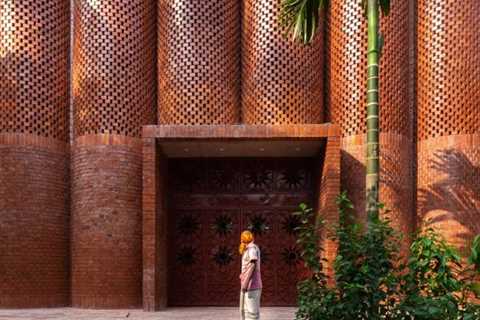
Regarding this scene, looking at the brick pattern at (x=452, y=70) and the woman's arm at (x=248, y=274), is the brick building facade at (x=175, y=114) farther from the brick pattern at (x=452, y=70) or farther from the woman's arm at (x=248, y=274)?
the woman's arm at (x=248, y=274)

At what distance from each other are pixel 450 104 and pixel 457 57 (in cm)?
105

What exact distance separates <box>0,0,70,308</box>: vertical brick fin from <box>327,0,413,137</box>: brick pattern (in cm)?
652

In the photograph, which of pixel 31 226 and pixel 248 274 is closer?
pixel 248 274

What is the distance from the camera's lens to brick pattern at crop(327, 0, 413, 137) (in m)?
14.9

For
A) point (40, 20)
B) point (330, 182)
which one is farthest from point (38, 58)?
point (330, 182)

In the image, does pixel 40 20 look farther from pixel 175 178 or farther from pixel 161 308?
pixel 161 308

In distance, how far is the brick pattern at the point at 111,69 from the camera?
15281 mm

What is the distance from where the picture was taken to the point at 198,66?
15.3 m

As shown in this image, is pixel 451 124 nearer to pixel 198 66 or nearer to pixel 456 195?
pixel 456 195

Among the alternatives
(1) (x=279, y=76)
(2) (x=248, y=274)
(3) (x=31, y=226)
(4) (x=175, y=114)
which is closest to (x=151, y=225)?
(4) (x=175, y=114)

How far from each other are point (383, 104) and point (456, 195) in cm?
258

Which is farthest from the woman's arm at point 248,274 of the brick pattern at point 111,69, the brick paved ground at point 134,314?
the brick pattern at point 111,69

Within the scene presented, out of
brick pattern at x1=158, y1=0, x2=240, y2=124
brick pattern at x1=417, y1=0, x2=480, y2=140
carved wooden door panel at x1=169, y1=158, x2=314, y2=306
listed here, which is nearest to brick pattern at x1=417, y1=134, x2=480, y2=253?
brick pattern at x1=417, y1=0, x2=480, y2=140

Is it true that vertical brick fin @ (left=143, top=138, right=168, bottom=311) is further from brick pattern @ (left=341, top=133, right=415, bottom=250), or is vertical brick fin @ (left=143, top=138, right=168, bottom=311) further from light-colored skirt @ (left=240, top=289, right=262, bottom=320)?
brick pattern @ (left=341, top=133, right=415, bottom=250)
